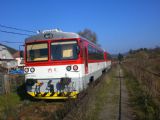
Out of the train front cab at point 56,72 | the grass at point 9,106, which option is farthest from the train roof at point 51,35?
the grass at point 9,106

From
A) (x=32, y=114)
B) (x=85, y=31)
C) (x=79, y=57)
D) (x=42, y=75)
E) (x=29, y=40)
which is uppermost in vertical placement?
(x=85, y=31)

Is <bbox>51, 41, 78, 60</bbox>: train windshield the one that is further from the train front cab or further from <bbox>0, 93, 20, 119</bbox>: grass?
<bbox>0, 93, 20, 119</bbox>: grass

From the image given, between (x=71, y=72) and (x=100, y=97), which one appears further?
(x=100, y=97)

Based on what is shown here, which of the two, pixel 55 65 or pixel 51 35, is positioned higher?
pixel 51 35

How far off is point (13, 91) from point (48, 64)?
618 centimetres

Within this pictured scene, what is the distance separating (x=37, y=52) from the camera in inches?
514

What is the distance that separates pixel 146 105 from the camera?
34.9 feet

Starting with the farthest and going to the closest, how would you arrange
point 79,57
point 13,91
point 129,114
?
point 13,91 < point 79,57 < point 129,114

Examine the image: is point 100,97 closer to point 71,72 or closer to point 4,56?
point 71,72

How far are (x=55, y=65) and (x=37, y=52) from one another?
1.12 m

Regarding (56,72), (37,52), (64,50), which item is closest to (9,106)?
(56,72)

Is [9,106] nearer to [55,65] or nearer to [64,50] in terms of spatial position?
[55,65]

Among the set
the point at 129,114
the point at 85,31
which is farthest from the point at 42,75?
the point at 85,31

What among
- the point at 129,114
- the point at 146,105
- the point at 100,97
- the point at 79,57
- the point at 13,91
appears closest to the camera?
the point at 129,114
